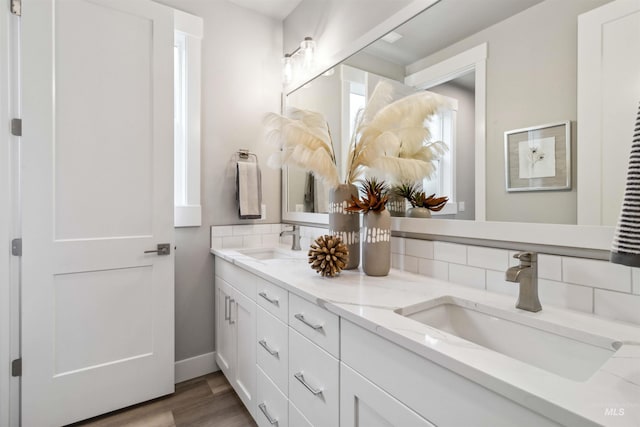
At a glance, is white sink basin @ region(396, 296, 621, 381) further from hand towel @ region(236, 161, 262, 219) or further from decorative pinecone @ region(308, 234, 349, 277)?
hand towel @ region(236, 161, 262, 219)

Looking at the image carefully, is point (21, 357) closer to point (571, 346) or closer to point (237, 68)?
point (237, 68)

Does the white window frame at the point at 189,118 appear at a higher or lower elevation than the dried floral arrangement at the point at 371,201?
higher

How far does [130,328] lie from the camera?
1753 mm

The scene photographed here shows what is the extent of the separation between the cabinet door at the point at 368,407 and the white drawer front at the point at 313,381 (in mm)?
38

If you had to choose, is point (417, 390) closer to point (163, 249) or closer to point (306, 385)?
point (306, 385)


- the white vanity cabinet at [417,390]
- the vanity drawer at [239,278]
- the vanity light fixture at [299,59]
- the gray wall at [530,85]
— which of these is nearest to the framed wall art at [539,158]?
the gray wall at [530,85]

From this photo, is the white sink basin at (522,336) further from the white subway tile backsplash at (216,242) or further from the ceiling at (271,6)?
the ceiling at (271,6)

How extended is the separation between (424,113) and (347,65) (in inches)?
29.1

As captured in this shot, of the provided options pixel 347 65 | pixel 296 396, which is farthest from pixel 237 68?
pixel 296 396

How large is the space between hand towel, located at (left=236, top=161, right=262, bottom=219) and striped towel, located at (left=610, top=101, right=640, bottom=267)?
1.92 meters

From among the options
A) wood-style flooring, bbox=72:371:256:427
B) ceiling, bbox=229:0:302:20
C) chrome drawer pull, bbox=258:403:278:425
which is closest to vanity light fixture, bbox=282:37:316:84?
ceiling, bbox=229:0:302:20

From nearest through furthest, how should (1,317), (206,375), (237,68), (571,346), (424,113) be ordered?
1. (571,346)
2. (424,113)
3. (1,317)
4. (206,375)
5. (237,68)

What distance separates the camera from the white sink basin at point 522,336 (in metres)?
0.73

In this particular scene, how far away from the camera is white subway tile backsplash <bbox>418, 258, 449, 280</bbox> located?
1.27m
